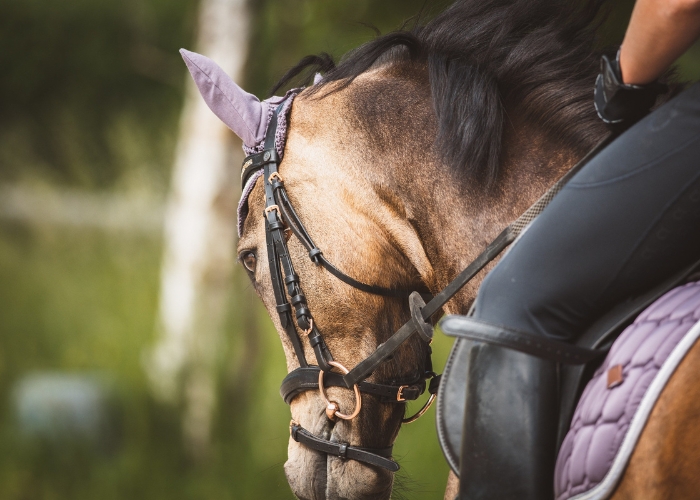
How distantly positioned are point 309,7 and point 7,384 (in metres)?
3.71

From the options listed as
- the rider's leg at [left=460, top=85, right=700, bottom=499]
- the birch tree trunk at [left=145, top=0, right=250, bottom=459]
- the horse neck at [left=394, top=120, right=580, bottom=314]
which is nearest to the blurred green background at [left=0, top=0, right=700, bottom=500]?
the birch tree trunk at [left=145, top=0, right=250, bottom=459]

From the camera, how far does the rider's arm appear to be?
4.01ft

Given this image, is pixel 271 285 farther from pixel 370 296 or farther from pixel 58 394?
pixel 58 394

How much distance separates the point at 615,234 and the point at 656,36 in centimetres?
38

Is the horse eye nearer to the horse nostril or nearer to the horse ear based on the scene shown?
the horse ear

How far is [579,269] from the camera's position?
1313 mm

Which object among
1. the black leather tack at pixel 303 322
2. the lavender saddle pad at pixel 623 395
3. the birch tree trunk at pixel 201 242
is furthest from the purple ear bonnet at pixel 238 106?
the birch tree trunk at pixel 201 242

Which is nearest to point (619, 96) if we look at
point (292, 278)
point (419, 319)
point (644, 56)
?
point (644, 56)

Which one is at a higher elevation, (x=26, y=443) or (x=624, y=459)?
(x=26, y=443)

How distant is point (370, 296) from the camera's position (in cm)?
193

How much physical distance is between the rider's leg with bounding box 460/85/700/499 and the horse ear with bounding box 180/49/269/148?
102 centimetres

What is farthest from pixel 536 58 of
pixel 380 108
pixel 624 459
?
Answer: pixel 624 459

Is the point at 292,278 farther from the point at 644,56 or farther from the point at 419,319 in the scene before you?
the point at 644,56

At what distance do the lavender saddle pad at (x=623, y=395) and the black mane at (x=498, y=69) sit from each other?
62 centimetres
